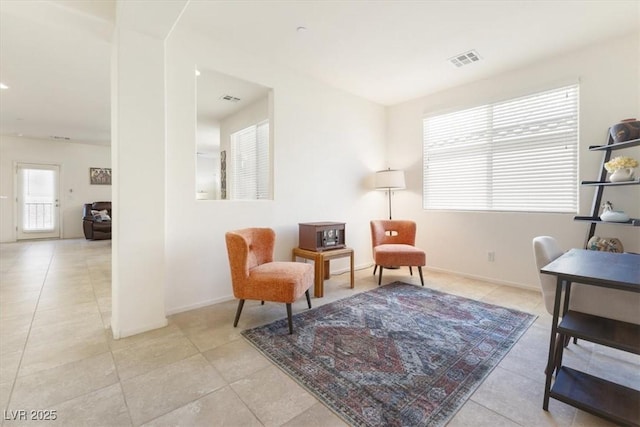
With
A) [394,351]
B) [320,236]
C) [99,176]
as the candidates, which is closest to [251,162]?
[320,236]

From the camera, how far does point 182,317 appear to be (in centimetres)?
254

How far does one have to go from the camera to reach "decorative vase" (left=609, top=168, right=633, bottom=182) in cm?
249

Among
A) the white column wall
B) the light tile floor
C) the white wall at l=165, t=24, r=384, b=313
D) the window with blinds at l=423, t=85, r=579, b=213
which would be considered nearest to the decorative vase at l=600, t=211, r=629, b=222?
the window with blinds at l=423, t=85, r=579, b=213

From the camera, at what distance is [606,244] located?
2.64 metres

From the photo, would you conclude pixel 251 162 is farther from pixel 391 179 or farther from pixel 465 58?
pixel 465 58

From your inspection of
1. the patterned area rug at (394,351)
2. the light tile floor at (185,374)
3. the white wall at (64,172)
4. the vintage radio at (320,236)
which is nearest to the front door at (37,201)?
the white wall at (64,172)

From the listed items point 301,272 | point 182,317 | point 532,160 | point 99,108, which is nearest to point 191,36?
point 301,272

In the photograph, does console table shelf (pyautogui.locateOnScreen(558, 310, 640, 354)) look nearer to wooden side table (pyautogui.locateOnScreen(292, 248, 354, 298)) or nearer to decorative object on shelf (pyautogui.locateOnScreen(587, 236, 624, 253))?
decorative object on shelf (pyautogui.locateOnScreen(587, 236, 624, 253))

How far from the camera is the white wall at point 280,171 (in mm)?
2633

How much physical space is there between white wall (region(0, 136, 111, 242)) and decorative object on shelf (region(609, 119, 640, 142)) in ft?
34.4

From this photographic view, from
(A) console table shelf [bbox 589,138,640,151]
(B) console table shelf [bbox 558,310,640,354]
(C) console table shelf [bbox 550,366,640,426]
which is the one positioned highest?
(A) console table shelf [bbox 589,138,640,151]

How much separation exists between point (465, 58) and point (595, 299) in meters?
2.74

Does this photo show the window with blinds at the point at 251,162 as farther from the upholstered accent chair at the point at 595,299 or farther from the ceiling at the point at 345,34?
the upholstered accent chair at the point at 595,299

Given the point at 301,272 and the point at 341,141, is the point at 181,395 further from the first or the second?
the point at 341,141
